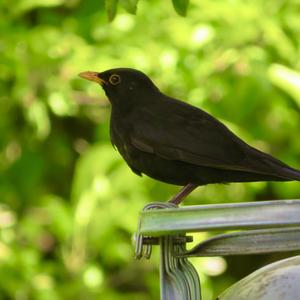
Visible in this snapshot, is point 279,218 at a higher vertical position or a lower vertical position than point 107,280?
lower

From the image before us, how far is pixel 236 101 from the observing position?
21.0 ft

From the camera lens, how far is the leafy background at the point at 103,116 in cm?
630

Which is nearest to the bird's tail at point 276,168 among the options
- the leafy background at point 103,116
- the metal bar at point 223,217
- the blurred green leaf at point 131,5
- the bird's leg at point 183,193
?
the bird's leg at point 183,193

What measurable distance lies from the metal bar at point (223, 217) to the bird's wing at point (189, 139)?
4.45ft

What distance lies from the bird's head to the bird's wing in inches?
12.3

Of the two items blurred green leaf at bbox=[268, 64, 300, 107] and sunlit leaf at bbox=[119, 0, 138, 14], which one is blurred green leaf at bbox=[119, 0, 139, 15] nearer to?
sunlit leaf at bbox=[119, 0, 138, 14]

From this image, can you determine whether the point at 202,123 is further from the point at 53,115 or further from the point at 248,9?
the point at 53,115

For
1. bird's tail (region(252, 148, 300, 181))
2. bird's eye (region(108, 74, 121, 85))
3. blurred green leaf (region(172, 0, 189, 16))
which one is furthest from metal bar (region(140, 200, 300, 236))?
bird's eye (region(108, 74, 121, 85))

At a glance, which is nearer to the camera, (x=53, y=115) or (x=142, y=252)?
(x=142, y=252)

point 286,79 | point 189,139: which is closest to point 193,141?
point 189,139

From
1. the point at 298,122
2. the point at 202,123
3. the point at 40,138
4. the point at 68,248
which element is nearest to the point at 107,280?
the point at 68,248

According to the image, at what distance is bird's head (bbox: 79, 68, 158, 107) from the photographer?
4.48 m

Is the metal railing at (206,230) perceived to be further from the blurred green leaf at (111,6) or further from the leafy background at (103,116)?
the leafy background at (103,116)

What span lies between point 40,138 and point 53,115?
21 cm
